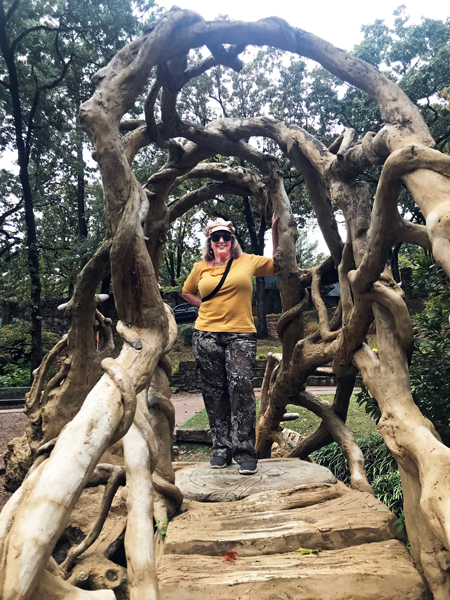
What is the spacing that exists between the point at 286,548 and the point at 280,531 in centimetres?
8

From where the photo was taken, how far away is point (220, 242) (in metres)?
3.26

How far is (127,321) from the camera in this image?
2322 mm

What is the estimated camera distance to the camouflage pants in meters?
3.00

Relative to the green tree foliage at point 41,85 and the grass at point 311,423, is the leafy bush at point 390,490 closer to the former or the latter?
the grass at point 311,423

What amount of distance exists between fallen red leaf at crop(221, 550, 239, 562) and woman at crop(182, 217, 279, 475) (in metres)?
0.81

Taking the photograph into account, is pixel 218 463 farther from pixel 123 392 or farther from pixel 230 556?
pixel 123 392

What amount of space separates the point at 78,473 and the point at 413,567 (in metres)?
1.49

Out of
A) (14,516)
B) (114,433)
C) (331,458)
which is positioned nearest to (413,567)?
(114,433)

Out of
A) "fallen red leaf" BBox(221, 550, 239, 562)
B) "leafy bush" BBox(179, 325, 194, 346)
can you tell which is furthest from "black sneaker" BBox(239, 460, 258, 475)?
"leafy bush" BBox(179, 325, 194, 346)

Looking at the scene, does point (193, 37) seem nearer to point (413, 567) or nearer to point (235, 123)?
point (235, 123)

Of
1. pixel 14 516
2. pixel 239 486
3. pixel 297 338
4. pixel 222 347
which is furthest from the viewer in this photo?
pixel 297 338

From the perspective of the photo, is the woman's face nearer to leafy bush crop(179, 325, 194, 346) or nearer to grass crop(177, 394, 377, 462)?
grass crop(177, 394, 377, 462)

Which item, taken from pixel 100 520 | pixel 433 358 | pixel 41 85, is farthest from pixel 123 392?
pixel 41 85

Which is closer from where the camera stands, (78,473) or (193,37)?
(78,473)
